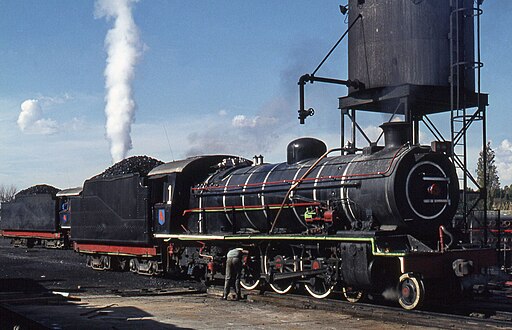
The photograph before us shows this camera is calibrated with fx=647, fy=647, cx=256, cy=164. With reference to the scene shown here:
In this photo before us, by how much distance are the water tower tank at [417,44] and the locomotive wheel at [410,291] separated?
22.8 feet

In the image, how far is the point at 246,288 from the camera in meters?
15.8

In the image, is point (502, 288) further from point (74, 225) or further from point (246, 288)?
point (74, 225)

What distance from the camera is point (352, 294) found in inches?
520

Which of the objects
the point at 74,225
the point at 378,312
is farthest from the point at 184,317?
the point at 74,225

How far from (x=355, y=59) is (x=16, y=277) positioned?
12.3 metres

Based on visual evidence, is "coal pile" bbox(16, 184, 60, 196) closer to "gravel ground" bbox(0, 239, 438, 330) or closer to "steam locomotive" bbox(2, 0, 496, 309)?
"steam locomotive" bbox(2, 0, 496, 309)

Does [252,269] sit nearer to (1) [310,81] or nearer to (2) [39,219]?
(1) [310,81]

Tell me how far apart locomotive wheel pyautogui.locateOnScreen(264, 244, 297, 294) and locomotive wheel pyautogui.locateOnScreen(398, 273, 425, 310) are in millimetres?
2604

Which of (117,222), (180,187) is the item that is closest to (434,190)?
(180,187)

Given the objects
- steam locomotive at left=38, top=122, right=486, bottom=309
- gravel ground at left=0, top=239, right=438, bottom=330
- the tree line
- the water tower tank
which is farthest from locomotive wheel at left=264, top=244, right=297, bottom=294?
the tree line

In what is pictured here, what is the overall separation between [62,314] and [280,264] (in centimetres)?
477

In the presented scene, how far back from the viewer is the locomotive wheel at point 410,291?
11.5 metres

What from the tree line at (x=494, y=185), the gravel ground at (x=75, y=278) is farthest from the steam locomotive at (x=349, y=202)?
the tree line at (x=494, y=185)

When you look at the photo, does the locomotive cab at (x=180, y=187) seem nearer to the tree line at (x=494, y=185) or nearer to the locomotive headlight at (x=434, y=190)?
the locomotive headlight at (x=434, y=190)
